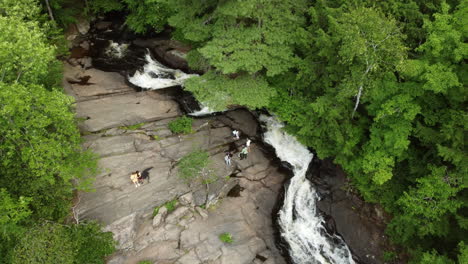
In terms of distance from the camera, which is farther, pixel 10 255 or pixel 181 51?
pixel 181 51

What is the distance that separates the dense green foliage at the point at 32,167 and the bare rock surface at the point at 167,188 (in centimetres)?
231

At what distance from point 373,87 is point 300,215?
32.3 ft

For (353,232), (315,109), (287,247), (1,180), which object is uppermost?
(315,109)

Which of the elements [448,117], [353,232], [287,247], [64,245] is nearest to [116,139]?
[64,245]

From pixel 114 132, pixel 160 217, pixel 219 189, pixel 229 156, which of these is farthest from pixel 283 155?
pixel 114 132

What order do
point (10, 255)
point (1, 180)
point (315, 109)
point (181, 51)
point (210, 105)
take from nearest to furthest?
point (10, 255) → point (1, 180) → point (315, 109) → point (210, 105) → point (181, 51)

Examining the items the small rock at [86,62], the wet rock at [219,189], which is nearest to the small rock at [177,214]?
the wet rock at [219,189]

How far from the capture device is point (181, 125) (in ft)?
76.8

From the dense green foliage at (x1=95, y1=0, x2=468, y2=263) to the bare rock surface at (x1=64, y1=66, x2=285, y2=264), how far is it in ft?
9.21

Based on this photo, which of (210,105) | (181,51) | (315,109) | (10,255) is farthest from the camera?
(181,51)

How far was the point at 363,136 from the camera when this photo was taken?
744 inches

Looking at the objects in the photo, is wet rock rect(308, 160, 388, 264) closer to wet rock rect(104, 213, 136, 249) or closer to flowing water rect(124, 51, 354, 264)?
flowing water rect(124, 51, 354, 264)

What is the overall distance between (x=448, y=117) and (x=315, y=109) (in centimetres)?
681

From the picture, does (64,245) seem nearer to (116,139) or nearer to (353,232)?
(116,139)
